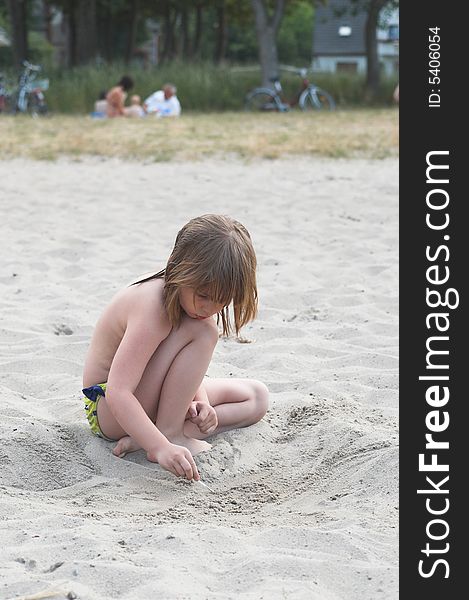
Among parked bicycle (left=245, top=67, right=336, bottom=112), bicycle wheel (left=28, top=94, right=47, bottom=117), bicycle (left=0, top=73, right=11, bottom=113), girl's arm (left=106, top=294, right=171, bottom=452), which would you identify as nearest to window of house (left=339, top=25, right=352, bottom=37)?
parked bicycle (left=245, top=67, right=336, bottom=112)

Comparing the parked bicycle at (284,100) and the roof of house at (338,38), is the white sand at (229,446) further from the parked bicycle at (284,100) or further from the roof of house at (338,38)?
the roof of house at (338,38)

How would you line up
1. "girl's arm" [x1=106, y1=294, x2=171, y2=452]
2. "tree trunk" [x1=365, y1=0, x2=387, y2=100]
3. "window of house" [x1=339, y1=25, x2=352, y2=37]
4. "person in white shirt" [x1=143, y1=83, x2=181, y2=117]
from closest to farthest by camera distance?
"girl's arm" [x1=106, y1=294, x2=171, y2=452]
"person in white shirt" [x1=143, y1=83, x2=181, y2=117]
"tree trunk" [x1=365, y1=0, x2=387, y2=100]
"window of house" [x1=339, y1=25, x2=352, y2=37]

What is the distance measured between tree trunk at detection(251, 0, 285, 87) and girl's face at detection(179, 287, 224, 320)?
66.4ft

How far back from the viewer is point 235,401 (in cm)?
355

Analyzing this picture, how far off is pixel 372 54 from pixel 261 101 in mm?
3971

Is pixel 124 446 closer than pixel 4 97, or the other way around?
pixel 124 446

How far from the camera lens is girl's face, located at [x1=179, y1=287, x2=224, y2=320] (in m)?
3.00

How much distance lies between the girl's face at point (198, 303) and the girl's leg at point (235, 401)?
52cm

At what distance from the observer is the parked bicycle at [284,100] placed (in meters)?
20.3

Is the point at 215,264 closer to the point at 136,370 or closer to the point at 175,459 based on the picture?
the point at 136,370

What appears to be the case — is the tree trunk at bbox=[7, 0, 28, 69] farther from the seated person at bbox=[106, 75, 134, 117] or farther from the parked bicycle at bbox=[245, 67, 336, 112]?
the seated person at bbox=[106, 75, 134, 117]

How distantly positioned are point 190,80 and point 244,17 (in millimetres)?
18545

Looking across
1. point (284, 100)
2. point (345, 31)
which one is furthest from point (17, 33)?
point (345, 31)

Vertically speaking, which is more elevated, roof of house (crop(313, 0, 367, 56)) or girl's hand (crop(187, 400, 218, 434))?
roof of house (crop(313, 0, 367, 56))
